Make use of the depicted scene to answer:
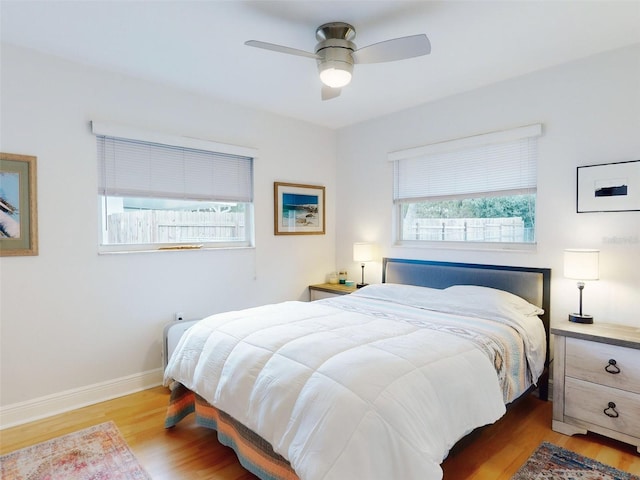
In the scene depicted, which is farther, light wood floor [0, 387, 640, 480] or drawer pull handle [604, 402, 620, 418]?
drawer pull handle [604, 402, 620, 418]

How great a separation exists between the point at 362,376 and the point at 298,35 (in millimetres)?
2030

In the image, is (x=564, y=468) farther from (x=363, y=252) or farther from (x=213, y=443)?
(x=363, y=252)

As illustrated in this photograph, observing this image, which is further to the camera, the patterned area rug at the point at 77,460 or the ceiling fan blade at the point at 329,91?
the ceiling fan blade at the point at 329,91

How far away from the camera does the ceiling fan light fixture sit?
2238 millimetres

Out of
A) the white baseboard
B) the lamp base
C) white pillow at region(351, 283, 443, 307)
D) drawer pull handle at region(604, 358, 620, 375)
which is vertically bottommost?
the white baseboard

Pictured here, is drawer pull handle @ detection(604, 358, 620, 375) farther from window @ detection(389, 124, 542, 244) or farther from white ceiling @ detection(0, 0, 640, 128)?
white ceiling @ detection(0, 0, 640, 128)

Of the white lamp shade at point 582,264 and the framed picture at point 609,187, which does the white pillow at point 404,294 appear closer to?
the white lamp shade at point 582,264

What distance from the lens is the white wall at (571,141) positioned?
2.56m

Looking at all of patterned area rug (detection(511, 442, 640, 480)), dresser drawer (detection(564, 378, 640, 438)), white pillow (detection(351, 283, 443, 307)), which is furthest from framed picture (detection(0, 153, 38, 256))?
dresser drawer (detection(564, 378, 640, 438))

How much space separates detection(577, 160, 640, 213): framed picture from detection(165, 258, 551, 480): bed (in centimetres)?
60

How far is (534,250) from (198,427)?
9.22ft

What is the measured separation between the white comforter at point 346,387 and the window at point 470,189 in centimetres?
149

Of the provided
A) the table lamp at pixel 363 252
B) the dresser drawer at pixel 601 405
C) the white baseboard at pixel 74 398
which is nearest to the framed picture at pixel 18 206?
the white baseboard at pixel 74 398

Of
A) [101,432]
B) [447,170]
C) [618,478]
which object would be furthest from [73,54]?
[618,478]
